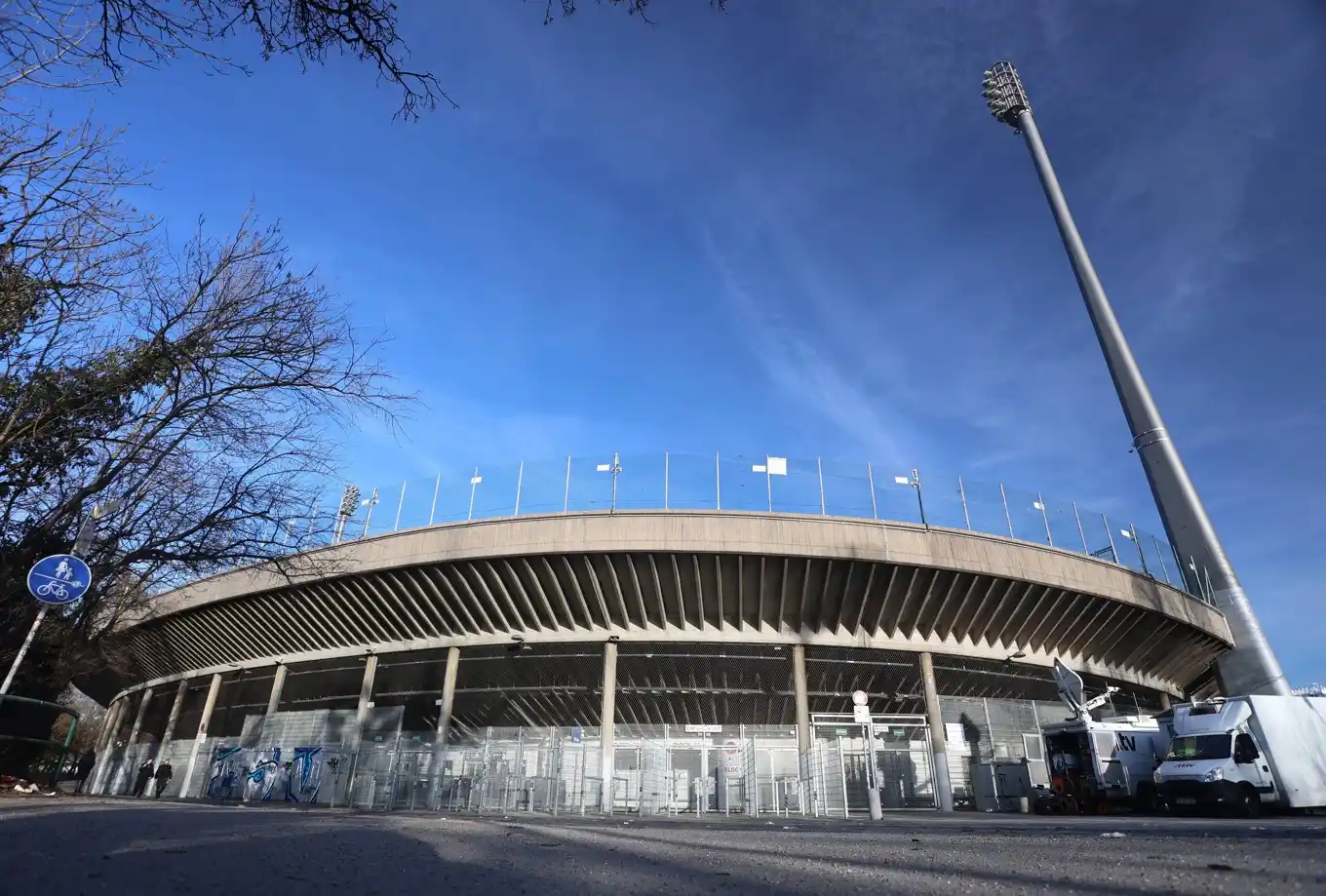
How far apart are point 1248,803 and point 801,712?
1117 cm

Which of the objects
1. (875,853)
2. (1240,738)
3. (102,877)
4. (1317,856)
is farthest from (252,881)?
(1240,738)

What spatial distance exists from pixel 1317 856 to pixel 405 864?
5911mm

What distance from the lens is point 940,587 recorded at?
2419cm

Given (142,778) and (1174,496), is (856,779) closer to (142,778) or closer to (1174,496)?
(1174,496)

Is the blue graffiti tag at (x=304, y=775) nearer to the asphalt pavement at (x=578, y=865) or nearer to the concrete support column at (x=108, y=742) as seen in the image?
the concrete support column at (x=108, y=742)

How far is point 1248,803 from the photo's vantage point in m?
14.2

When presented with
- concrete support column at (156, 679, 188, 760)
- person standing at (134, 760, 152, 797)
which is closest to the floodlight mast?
person standing at (134, 760, 152, 797)

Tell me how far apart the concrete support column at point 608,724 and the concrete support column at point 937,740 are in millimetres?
10232

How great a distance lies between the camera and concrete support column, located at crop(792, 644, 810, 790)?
19.2m

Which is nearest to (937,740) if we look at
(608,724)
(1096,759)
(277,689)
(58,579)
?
(1096,759)

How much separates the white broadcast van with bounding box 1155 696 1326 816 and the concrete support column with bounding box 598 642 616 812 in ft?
46.3

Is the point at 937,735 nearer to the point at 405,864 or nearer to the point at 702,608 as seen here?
the point at 702,608

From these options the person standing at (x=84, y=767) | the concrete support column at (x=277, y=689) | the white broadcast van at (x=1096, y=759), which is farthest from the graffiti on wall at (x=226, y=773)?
the white broadcast van at (x=1096, y=759)

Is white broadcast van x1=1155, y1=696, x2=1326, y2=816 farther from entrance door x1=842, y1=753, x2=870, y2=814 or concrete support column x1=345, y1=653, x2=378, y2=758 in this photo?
concrete support column x1=345, y1=653, x2=378, y2=758
